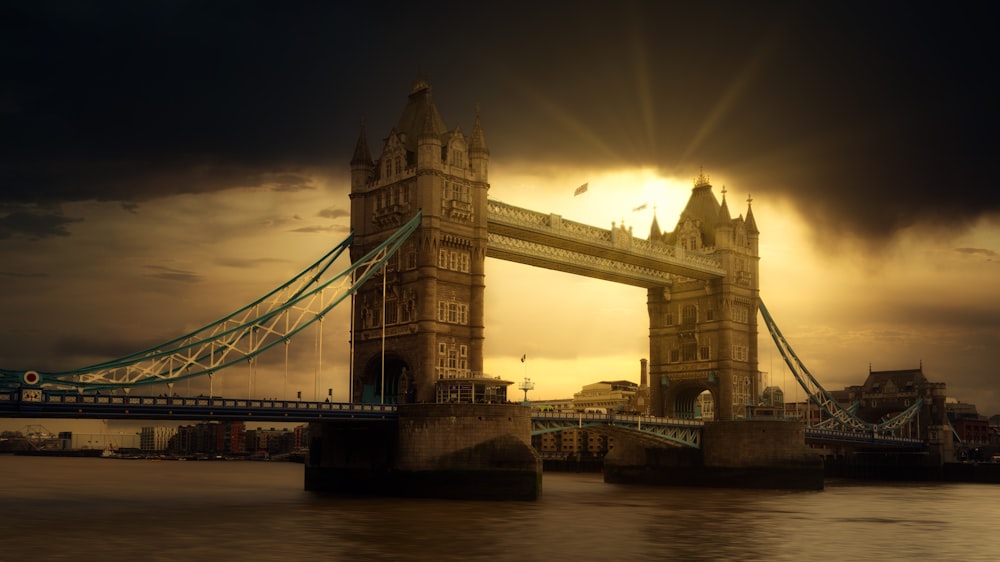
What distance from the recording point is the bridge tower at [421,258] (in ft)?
252

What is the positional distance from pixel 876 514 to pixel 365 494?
3343 centimetres

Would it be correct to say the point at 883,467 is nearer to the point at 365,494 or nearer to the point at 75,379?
the point at 365,494

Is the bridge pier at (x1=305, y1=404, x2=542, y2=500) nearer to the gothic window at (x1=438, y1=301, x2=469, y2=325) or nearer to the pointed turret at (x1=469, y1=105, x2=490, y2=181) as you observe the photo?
the gothic window at (x1=438, y1=301, x2=469, y2=325)

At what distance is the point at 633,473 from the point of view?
10438 cm

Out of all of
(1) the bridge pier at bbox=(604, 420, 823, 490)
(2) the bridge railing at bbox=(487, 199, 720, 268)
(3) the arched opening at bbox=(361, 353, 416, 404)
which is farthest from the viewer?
(1) the bridge pier at bbox=(604, 420, 823, 490)

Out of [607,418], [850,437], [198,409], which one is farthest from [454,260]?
[850,437]

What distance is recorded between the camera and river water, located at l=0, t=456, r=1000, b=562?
40.9 meters

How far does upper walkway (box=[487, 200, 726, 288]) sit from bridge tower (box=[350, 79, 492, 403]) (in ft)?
14.7

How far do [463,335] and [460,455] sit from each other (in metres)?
13.1

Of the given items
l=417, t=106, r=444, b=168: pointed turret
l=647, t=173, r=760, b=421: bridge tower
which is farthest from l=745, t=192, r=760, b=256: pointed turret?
l=417, t=106, r=444, b=168: pointed turret

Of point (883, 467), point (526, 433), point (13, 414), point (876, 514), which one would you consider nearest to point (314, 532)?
point (13, 414)

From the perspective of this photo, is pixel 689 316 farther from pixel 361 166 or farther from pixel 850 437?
pixel 361 166

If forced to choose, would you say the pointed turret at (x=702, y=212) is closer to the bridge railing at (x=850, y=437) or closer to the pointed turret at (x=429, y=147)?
the bridge railing at (x=850, y=437)

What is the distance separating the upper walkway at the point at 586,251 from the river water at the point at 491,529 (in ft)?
73.8
